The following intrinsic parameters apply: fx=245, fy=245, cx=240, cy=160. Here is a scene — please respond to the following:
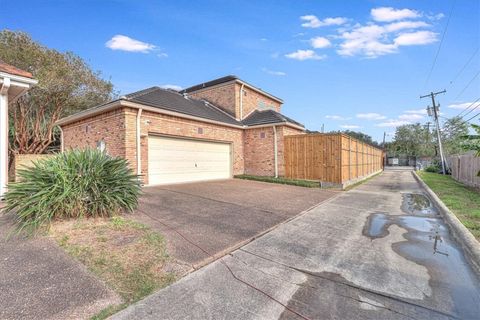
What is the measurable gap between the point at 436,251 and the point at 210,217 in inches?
166

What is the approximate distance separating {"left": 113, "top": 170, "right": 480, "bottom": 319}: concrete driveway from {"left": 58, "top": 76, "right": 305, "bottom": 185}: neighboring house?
216 inches

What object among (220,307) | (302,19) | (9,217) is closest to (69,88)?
(9,217)

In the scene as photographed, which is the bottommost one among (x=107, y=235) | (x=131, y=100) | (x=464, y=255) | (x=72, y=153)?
(x=464, y=255)

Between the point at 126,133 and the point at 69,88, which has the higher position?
the point at 69,88

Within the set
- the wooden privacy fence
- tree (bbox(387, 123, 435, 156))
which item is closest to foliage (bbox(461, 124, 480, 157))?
the wooden privacy fence

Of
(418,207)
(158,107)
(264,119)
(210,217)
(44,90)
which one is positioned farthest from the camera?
(44,90)

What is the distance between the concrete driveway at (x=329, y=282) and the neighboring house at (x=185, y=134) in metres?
5.48

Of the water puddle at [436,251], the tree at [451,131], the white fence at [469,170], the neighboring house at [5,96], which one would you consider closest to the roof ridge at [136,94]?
the neighboring house at [5,96]

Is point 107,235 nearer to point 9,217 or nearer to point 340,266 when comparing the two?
point 9,217

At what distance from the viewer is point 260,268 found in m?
3.23

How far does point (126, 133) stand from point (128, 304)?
25.8 ft

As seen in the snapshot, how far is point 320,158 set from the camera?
12086 mm

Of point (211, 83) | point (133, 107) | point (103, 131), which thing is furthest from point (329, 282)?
point (211, 83)

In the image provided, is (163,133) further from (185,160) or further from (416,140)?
(416,140)
